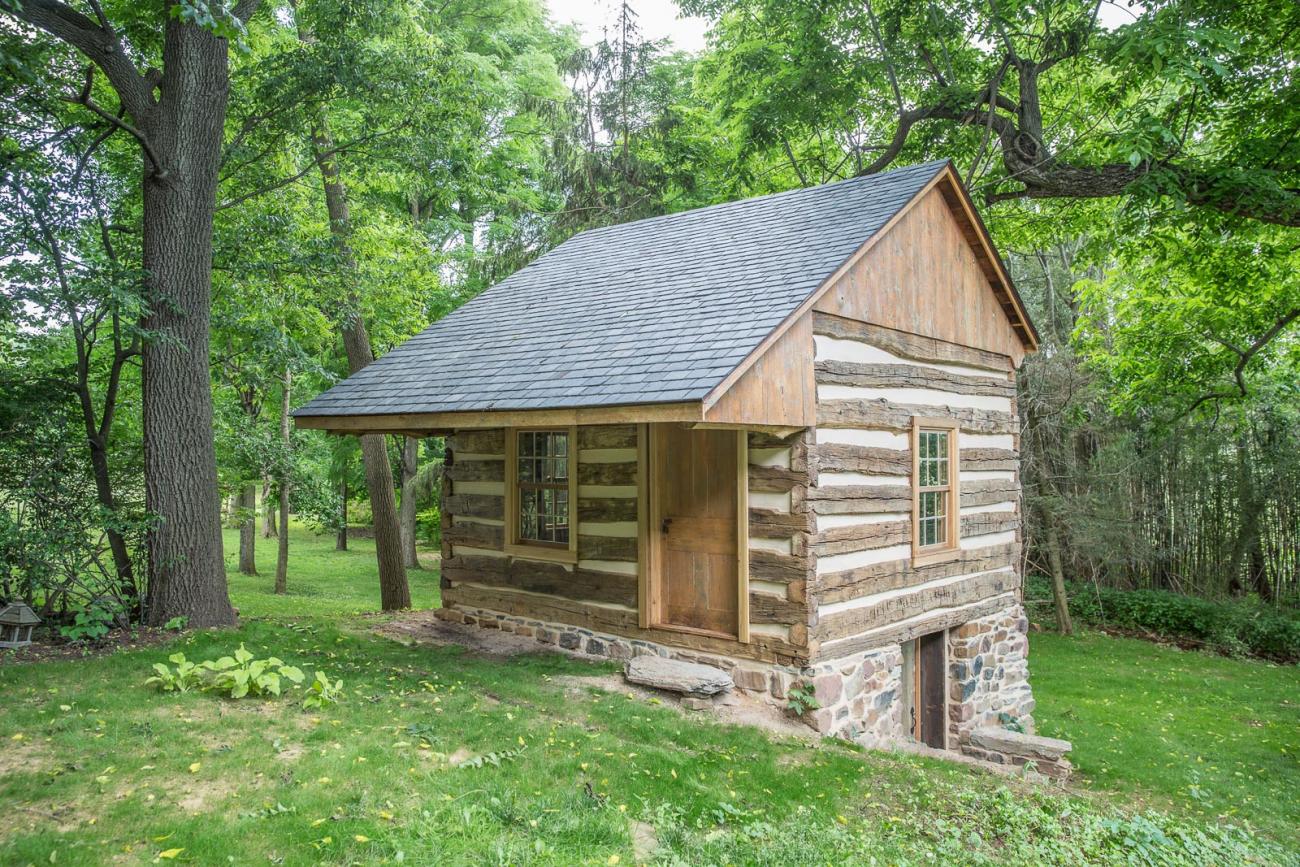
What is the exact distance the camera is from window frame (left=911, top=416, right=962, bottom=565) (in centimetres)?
836

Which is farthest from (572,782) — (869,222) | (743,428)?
(869,222)

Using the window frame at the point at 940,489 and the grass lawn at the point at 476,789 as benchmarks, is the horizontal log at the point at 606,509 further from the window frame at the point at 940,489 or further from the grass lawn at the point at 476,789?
the window frame at the point at 940,489

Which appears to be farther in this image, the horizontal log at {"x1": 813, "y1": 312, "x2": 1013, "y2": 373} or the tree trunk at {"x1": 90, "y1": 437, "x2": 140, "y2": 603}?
the tree trunk at {"x1": 90, "y1": 437, "x2": 140, "y2": 603}

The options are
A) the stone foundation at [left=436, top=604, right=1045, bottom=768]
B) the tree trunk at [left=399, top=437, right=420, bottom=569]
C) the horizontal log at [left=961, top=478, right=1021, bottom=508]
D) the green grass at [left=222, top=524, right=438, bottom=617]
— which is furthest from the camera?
the tree trunk at [left=399, top=437, right=420, bottom=569]

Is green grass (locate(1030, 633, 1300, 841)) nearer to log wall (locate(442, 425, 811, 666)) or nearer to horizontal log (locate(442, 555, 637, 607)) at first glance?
log wall (locate(442, 425, 811, 666))

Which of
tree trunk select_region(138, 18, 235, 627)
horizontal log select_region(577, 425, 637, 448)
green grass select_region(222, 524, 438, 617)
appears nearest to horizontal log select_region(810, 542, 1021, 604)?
horizontal log select_region(577, 425, 637, 448)

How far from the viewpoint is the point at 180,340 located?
26.8ft

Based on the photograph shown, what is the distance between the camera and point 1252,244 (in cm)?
1129

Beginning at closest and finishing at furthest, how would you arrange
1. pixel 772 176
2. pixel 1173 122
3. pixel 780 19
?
pixel 1173 122, pixel 780 19, pixel 772 176

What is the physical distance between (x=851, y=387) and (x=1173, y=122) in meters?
5.30

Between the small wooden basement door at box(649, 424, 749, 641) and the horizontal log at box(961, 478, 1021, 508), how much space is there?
3.41 m

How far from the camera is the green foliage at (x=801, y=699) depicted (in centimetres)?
686

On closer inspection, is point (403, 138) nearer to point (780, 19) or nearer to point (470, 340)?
point (470, 340)

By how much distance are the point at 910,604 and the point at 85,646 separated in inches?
313
